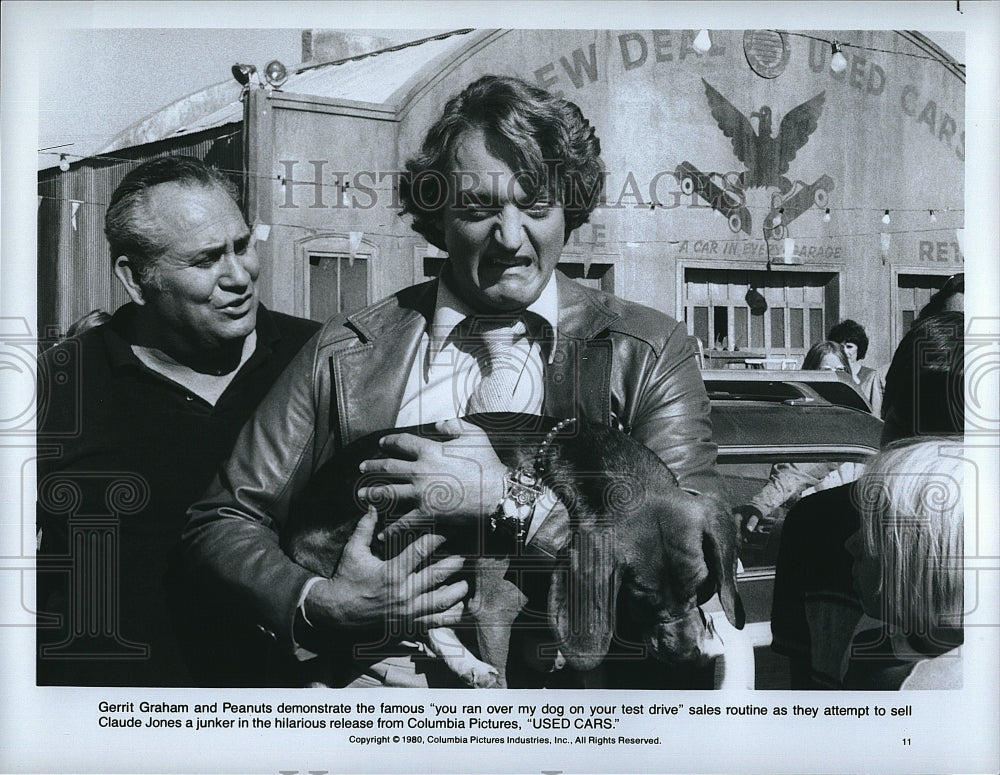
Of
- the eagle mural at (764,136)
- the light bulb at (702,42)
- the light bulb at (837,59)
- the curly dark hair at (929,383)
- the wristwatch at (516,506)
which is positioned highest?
the light bulb at (702,42)

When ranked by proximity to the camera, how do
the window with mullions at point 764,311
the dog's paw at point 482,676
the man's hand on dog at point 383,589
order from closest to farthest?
the man's hand on dog at point 383,589 < the dog's paw at point 482,676 < the window with mullions at point 764,311

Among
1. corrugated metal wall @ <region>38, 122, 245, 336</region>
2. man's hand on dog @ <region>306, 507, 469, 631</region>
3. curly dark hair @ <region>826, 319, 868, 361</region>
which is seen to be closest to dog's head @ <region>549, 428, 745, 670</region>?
man's hand on dog @ <region>306, 507, 469, 631</region>

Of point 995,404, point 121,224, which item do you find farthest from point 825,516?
point 121,224

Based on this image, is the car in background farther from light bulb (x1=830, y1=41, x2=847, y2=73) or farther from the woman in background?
light bulb (x1=830, y1=41, x2=847, y2=73)

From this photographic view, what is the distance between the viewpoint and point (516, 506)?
180 inches

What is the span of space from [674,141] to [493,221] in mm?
856

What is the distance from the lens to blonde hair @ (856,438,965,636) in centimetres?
473

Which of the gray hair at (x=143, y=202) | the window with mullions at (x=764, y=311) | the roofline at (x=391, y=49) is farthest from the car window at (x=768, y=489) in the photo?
the gray hair at (x=143, y=202)

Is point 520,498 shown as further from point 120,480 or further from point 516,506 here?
point 120,480

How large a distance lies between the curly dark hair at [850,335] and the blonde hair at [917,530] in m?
0.46

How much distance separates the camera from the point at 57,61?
4727 mm

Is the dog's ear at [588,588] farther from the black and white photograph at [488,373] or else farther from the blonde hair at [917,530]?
the blonde hair at [917,530]

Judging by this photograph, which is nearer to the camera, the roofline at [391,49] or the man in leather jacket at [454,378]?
the man in leather jacket at [454,378]

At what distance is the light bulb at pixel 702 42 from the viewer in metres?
4.73
